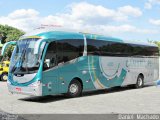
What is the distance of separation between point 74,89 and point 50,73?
81.7 inches

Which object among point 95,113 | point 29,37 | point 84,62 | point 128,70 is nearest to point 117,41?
point 128,70

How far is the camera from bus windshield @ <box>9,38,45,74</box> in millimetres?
14630

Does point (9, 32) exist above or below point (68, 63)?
above

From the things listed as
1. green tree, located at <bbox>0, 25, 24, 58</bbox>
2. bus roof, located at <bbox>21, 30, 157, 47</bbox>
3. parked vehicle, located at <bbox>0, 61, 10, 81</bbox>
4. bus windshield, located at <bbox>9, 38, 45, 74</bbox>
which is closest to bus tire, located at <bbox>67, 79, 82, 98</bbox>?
bus roof, located at <bbox>21, 30, 157, 47</bbox>

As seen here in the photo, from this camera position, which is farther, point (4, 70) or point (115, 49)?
point (4, 70)

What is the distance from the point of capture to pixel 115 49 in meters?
19.6

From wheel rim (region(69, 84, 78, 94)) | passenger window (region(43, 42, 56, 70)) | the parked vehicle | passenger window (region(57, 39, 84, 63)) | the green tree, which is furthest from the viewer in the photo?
the green tree

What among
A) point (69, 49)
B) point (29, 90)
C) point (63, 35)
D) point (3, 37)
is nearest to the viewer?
point (29, 90)

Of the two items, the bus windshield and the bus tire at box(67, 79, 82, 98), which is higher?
the bus windshield

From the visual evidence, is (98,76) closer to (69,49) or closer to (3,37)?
(69,49)

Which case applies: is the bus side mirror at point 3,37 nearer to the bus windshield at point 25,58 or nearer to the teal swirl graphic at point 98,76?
the teal swirl graphic at point 98,76

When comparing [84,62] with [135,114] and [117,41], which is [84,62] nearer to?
[117,41]

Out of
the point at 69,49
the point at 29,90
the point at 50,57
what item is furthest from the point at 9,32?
the point at 29,90

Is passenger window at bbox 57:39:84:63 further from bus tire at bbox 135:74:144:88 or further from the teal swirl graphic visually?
bus tire at bbox 135:74:144:88
